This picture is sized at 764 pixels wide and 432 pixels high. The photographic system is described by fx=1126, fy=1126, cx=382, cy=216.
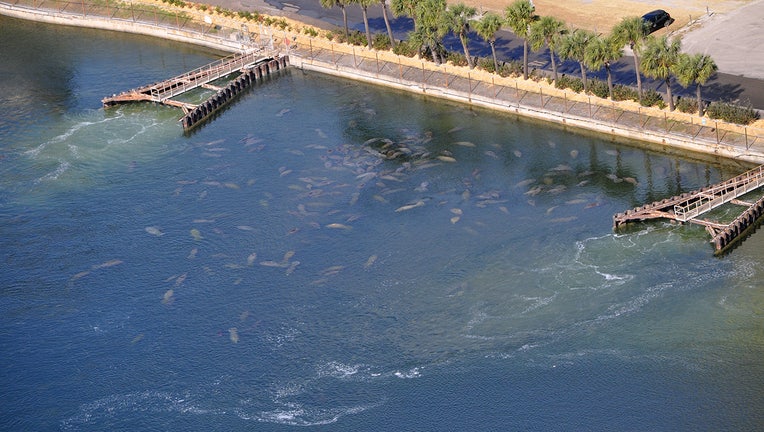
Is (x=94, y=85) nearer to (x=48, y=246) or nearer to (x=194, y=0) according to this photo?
(x=194, y=0)

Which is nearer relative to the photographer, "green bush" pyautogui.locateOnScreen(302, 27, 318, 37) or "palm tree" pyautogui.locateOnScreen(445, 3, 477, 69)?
"palm tree" pyautogui.locateOnScreen(445, 3, 477, 69)

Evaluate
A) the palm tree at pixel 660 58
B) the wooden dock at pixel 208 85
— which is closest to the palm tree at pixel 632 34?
the palm tree at pixel 660 58

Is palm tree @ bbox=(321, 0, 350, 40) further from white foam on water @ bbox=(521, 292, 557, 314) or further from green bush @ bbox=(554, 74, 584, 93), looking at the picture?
white foam on water @ bbox=(521, 292, 557, 314)

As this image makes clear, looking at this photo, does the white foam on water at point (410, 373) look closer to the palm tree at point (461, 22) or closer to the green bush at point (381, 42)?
the palm tree at point (461, 22)

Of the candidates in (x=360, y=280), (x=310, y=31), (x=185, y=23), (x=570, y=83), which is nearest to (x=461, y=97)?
(x=570, y=83)

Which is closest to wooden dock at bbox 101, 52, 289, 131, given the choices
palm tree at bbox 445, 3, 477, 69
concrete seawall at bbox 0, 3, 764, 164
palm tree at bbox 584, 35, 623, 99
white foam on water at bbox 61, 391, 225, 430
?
concrete seawall at bbox 0, 3, 764, 164
